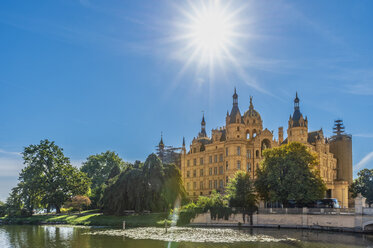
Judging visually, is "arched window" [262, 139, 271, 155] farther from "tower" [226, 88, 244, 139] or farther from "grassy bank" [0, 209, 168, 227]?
"grassy bank" [0, 209, 168, 227]

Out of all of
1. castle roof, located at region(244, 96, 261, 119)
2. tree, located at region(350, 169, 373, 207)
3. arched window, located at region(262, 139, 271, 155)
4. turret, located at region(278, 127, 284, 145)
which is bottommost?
tree, located at region(350, 169, 373, 207)

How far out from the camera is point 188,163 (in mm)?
84562

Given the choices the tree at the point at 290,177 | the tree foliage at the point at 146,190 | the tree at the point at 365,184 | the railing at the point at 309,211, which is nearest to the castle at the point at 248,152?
the tree at the point at 365,184

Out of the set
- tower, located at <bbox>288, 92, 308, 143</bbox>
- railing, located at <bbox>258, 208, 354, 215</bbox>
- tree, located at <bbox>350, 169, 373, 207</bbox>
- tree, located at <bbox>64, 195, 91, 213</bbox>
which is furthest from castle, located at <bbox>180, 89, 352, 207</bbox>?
tree, located at <bbox>64, 195, 91, 213</bbox>

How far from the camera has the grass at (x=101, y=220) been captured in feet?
162

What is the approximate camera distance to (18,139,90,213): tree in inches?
2495

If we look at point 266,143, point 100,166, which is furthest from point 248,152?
point 100,166

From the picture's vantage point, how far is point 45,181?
64.3 meters

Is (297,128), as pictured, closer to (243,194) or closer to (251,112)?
(251,112)

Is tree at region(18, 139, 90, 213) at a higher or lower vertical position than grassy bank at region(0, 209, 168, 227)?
higher

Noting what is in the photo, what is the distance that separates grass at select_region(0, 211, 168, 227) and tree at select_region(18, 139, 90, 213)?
332 cm

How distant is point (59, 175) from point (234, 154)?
32174 millimetres

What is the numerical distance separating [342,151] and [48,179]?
61901 mm

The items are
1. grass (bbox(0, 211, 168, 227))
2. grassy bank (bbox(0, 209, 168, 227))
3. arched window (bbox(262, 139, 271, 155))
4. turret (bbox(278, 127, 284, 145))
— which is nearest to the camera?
grass (bbox(0, 211, 168, 227))
